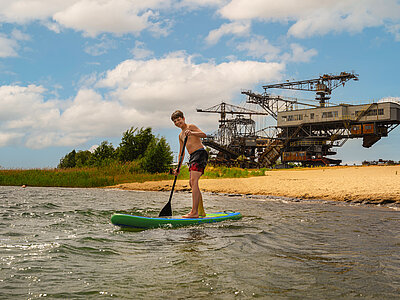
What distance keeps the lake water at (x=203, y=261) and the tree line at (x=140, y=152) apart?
1061 inches

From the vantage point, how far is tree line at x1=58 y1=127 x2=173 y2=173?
114 ft

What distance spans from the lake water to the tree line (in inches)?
1061

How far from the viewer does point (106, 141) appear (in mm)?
49500

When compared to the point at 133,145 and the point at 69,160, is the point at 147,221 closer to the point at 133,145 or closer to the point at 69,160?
the point at 133,145

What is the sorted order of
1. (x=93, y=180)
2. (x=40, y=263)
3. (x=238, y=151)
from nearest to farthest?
(x=40, y=263), (x=93, y=180), (x=238, y=151)

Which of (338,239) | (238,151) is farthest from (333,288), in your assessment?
(238,151)

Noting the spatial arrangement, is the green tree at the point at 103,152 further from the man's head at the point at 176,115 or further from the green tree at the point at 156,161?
the man's head at the point at 176,115

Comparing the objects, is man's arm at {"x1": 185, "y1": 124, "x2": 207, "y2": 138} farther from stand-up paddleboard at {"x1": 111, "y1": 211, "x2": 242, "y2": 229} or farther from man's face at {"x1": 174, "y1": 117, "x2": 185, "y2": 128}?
stand-up paddleboard at {"x1": 111, "y1": 211, "x2": 242, "y2": 229}

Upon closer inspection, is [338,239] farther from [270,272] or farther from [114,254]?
[114,254]

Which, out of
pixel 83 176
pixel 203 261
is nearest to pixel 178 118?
pixel 203 261

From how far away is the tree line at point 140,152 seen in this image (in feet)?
114

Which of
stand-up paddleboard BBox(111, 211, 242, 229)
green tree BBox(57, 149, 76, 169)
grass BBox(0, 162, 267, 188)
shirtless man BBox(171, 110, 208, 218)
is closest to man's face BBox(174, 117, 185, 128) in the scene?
shirtless man BBox(171, 110, 208, 218)

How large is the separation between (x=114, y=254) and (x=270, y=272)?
92.4 inches

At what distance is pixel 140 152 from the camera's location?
43438mm
